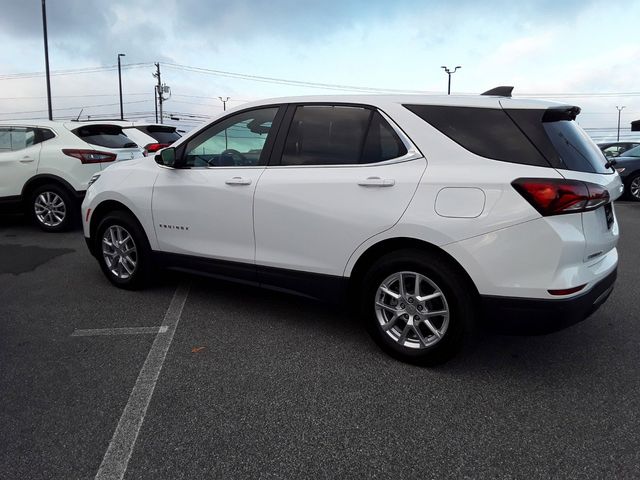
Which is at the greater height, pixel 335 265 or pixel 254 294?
pixel 335 265

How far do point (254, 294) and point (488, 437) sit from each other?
8.57ft

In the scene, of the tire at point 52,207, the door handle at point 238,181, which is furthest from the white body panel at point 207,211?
the tire at point 52,207

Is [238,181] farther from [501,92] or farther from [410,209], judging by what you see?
[501,92]

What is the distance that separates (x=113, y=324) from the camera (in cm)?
387

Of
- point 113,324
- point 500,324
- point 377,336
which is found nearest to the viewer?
point 500,324

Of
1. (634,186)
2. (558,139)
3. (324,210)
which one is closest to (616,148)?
(634,186)

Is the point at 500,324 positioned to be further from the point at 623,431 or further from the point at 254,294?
the point at 254,294

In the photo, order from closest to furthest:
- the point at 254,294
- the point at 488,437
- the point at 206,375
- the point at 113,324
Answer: the point at 488,437 → the point at 206,375 → the point at 113,324 → the point at 254,294

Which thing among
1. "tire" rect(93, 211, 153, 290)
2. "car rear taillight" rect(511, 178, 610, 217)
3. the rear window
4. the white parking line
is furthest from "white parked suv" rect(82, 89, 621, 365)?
the rear window

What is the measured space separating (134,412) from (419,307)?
5.66ft

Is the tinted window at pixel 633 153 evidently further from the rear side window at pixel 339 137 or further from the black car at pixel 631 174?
the rear side window at pixel 339 137

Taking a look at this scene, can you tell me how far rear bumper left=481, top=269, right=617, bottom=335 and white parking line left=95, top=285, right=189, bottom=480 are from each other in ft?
6.51

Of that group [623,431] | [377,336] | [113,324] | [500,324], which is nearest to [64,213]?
[113,324]

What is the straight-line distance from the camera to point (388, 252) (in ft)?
10.3
